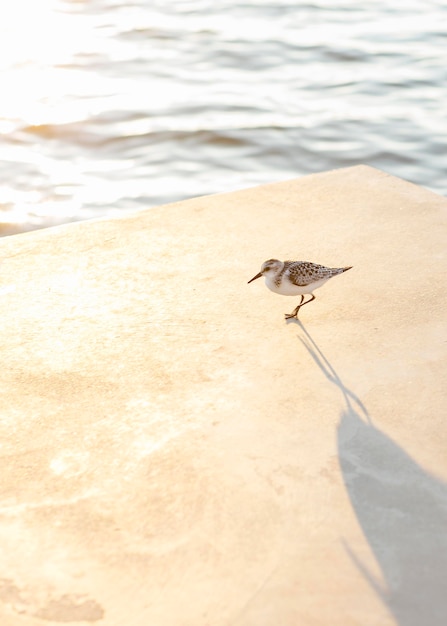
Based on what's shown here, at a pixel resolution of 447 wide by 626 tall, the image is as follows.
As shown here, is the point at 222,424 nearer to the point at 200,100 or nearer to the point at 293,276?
the point at 293,276

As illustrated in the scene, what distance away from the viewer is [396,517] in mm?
3221

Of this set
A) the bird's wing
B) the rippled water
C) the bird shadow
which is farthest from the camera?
the rippled water

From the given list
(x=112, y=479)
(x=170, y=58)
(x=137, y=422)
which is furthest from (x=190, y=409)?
(x=170, y=58)

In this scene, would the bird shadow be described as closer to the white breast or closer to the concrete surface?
the concrete surface

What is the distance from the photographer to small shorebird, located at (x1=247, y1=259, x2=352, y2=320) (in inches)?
170

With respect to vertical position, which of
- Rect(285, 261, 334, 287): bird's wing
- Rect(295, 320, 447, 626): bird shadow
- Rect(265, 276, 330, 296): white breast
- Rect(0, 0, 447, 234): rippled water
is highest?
Rect(285, 261, 334, 287): bird's wing

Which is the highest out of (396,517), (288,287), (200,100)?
(288,287)

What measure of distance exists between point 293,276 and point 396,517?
4.57 ft

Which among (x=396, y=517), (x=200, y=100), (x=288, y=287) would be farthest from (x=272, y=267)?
(x=200, y=100)

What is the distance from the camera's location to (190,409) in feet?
12.5

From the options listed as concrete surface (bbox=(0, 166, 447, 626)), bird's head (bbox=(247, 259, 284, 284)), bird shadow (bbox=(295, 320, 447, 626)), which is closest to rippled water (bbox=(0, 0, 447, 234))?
concrete surface (bbox=(0, 166, 447, 626))

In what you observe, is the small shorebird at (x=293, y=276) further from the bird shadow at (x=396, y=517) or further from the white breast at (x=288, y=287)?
the bird shadow at (x=396, y=517)

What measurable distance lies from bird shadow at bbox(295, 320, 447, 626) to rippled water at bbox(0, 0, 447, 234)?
13.9 feet

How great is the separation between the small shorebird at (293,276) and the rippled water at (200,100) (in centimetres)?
327
